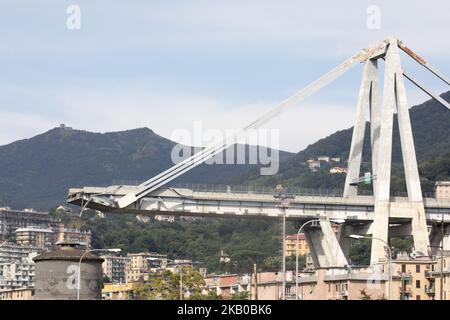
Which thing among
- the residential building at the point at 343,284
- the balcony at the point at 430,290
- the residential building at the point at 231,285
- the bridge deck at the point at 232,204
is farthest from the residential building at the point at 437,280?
the residential building at the point at 231,285

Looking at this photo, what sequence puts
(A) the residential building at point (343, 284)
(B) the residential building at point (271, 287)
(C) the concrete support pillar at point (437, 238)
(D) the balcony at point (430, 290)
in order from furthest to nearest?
(C) the concrete support pillar at point (437, 238), (B) the residential building at point (271, 287), (D) the balcony at point (430, 290), (A) the residential building at point (343, 284)

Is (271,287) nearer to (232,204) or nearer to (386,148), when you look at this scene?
(232,204)

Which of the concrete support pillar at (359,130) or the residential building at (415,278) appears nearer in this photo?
the residential building at (415,278)

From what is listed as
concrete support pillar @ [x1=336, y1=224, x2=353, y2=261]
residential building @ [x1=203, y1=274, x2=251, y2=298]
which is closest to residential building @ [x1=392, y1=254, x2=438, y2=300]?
concrete support pillar @ [x1=336, y1=224, x2=353, y2=261]

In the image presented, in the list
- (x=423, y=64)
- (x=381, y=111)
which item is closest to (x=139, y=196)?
(x=381, y=111)

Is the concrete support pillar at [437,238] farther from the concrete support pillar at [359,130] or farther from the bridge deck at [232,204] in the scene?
the concrete support pillar at [359,130]

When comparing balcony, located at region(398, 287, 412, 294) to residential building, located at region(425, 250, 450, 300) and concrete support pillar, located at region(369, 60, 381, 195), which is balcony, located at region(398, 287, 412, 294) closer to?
residential building, located at region(425, 250, 450, 300)
